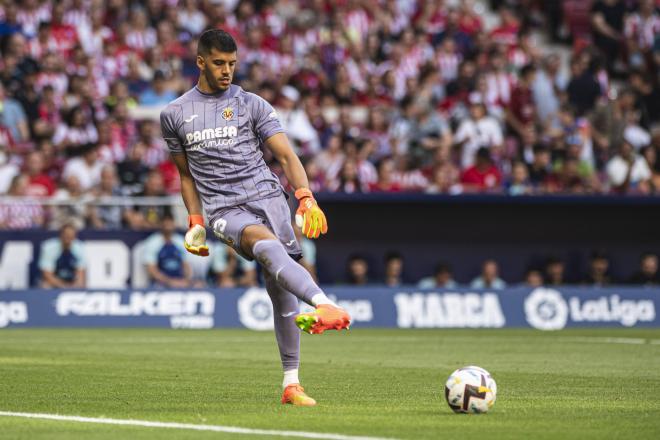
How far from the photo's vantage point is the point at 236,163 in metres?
8.98

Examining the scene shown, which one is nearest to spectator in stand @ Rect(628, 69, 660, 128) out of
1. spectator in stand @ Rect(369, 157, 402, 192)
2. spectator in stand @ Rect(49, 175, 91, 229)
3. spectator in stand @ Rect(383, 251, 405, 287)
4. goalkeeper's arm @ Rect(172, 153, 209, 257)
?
spectator in stand @ Rect(369, 157, 402, 192)

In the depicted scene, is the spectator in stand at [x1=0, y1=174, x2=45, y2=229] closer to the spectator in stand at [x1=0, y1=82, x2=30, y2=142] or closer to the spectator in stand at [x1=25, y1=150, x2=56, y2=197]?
the spectator in stand at [x1=25, y1=150, x2=56, y2=197]

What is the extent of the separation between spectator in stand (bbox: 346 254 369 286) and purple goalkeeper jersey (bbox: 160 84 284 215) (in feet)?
40.8

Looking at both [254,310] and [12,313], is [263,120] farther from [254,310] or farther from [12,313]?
[12,313]

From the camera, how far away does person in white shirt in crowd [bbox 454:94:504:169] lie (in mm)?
22766

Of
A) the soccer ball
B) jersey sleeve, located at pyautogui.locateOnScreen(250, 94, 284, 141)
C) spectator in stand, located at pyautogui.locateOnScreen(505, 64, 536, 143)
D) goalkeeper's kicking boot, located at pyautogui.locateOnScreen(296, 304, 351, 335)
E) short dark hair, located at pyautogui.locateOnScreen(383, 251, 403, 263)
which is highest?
spectator in stand, located at pyautogui.locateOnScreen(505, 64, 536, 143)

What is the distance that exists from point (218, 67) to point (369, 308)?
1217cm

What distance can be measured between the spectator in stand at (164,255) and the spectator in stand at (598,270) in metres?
6.81

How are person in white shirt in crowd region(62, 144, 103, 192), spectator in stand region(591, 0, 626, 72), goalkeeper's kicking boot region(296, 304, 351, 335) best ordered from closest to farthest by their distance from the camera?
goalkeeper's kicking boot region(296, 304, 351, 335)
person in white shirt in crowd region(62, 144, 103, 192)
spectator in stand region(591, 0, 626, 72)

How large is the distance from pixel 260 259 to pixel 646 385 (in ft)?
12.2

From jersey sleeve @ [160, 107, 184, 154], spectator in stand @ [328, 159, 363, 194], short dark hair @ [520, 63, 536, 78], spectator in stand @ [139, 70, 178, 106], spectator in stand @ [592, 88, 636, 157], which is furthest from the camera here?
short dark hair @ [520, 63, 536, 78]

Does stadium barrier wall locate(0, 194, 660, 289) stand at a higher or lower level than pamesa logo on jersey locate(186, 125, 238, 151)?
lower

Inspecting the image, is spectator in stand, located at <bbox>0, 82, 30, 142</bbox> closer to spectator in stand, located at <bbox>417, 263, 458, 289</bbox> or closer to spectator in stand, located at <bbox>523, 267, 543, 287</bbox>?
spectator in stand, located at <bbox>417, 263, 458, 289</bbox>

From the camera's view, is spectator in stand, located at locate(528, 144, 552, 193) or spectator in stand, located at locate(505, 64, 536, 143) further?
spectator in stand, located at locate(505, 64, 536, 143)
